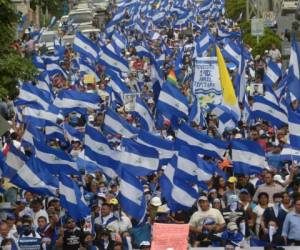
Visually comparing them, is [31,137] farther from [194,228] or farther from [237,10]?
[237,10]

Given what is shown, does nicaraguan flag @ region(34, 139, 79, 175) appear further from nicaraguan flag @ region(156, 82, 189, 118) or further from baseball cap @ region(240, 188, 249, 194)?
nicaraguan flag @ region(156, 82, 189, 118)

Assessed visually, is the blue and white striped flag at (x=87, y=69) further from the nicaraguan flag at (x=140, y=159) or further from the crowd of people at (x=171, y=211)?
the nicaraguan flag at (x=140, y=159)

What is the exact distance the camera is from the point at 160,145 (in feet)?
70.7

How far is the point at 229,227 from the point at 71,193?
2477 millimetres

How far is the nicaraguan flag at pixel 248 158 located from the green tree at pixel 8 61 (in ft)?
11.8

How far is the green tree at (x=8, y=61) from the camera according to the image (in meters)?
22.1

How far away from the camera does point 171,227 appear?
16.2 meters

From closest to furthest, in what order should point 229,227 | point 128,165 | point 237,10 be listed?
point 229,227
point 128,165
point 237,10

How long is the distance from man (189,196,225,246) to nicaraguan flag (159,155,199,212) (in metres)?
0.74

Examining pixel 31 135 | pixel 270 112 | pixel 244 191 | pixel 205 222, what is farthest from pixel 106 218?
pixel 270 112

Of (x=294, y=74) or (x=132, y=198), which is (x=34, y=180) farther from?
(x=294, y=74)

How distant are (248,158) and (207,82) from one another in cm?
1048

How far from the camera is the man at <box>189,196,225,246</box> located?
17297mm

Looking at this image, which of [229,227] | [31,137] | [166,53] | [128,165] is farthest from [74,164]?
[166,53]
